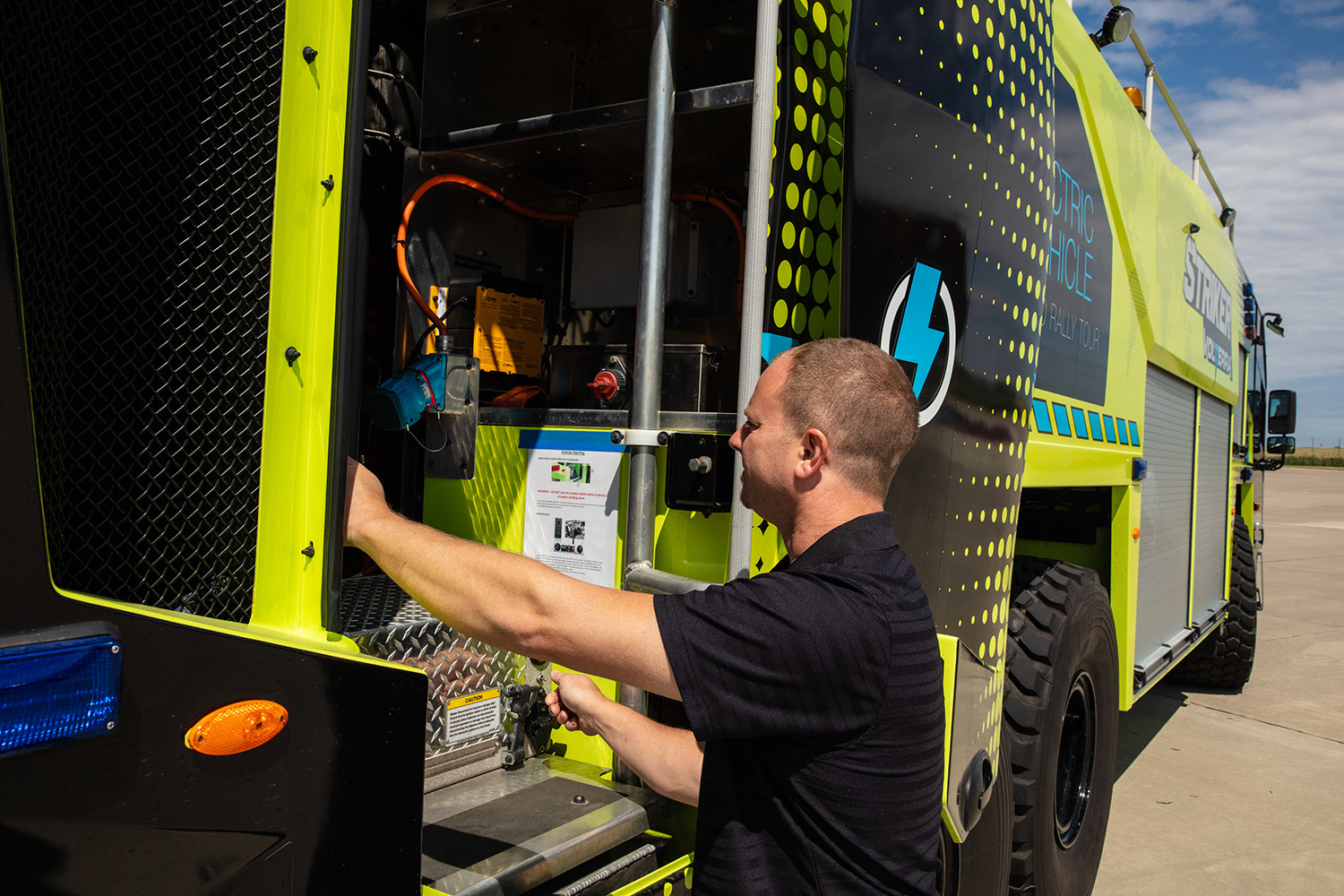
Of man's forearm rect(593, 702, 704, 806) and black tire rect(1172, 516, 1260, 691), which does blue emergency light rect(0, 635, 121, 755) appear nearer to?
man's forearm rect(593, 702, 704, 806)

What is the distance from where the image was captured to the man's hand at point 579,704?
1.83 meters

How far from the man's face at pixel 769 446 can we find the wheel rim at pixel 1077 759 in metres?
2.35

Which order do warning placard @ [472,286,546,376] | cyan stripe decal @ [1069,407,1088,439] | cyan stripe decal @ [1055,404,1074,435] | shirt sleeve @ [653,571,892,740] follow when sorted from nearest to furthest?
shirt sleeve @ [653,571,892,740]
warning placard @ [472,286,546,376]
cyan stripe decal @ [1055,404,1074,435]
cyan stripe decal @ [1069,407,1088,439]

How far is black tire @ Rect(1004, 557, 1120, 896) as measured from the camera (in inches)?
113

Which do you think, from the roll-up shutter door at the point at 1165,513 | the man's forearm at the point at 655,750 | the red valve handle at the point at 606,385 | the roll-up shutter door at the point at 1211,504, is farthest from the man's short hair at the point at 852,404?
the roll-up shutter door at the point at 1211,504

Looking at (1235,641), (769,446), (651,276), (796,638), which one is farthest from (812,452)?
(1235,641)

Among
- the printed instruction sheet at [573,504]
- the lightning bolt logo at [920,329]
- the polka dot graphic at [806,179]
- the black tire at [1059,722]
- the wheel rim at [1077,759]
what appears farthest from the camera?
the wheel rim at [1077,759]

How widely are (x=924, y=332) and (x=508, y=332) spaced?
1.21 meters

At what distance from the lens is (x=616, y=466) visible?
2.16 meters

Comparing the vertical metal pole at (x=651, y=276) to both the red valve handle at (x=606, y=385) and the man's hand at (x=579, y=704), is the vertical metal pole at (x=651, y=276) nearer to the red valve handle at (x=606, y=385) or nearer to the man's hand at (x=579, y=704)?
the man's hand at (x=579, y=704)

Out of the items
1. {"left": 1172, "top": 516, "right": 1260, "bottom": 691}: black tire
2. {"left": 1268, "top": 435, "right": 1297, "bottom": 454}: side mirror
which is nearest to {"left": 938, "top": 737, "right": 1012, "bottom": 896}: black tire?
{"left": 1172, "top": 516, "right": 1260, "bottom": 691}: black tire

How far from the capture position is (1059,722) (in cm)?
303

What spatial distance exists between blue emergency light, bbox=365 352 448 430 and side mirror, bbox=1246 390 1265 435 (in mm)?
7354

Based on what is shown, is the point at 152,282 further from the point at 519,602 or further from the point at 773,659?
the point at 773,659
